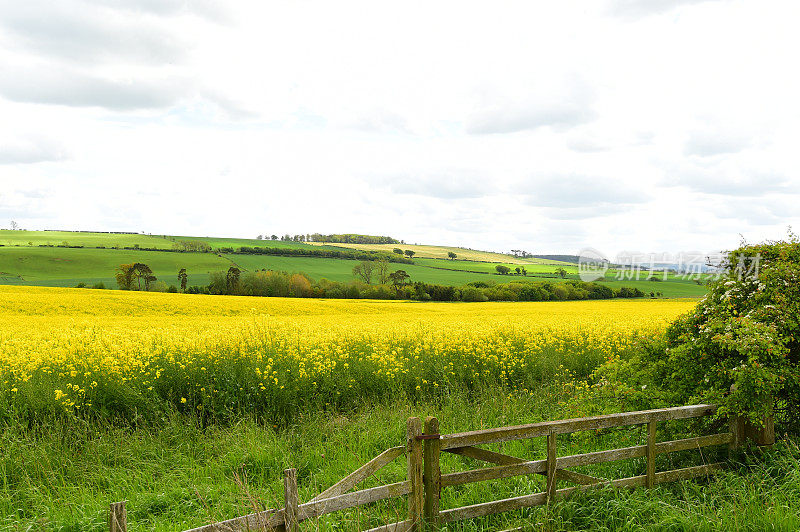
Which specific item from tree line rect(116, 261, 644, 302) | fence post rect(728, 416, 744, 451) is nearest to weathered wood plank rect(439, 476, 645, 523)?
fence post rect(728, 416, 744, 451)

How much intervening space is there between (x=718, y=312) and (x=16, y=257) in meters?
99.4

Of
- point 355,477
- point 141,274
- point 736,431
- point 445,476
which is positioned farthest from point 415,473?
point 141,274

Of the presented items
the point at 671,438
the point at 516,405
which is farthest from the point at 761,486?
the point at 516,405

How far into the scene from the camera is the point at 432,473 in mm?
4711

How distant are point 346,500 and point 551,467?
2.23m

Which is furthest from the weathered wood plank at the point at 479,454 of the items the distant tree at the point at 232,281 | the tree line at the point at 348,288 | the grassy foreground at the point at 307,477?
the distant tree at the point at 232,281

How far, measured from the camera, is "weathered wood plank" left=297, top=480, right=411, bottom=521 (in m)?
4.05

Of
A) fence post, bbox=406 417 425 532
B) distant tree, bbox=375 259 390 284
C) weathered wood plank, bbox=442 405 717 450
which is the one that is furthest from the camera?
distant tree, bbox=375 259 390 284

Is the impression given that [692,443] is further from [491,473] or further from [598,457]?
[491,473]

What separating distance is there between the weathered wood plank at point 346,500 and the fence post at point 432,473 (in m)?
0.21

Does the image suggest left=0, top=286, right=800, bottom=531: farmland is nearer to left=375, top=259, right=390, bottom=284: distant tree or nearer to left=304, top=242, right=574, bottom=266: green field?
left=375, top=259, right=390, bottom=284: distant tree

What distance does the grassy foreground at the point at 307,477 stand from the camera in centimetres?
523

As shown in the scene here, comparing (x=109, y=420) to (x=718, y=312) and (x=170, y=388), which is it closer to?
(x=170, y=388)

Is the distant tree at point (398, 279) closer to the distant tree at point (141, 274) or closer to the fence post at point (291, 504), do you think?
the distant tree at point (141, 274)
